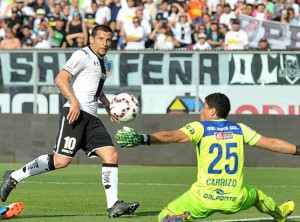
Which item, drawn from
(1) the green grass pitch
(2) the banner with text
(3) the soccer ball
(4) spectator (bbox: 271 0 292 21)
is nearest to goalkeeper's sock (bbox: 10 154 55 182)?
(1) the green grass pitch

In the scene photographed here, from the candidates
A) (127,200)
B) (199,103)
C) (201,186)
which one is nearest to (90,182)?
(127,200)

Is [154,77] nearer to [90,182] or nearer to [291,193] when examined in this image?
[90,182]

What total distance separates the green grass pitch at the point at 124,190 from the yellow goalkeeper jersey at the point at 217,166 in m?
1.79

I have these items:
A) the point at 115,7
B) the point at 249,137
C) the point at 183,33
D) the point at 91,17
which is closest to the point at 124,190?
the point at 249,137

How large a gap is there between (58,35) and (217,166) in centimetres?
1586

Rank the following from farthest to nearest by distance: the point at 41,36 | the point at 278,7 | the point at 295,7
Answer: the point at 278,7 → the point at 295,7 → the point at 41,36

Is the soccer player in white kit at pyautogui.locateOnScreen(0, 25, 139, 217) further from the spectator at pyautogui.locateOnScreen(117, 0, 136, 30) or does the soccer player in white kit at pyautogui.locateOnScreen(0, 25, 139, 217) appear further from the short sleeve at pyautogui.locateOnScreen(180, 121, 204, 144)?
the spectator at pyautogui.locateOnScreen(117, 0, 136, 30)

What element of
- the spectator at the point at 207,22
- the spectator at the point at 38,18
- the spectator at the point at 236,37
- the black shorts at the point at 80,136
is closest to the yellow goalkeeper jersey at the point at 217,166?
the black shorts at the point at 80,136

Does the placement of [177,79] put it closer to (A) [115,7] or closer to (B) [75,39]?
(B) [75,39]

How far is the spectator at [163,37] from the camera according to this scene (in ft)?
79.5

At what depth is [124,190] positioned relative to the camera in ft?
50.4

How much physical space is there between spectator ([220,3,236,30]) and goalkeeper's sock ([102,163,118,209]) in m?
14.1

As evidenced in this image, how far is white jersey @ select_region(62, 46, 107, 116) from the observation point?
11.8 m

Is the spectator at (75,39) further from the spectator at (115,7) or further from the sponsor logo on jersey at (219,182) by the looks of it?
the sponsor logo on jersey at (219,182)
